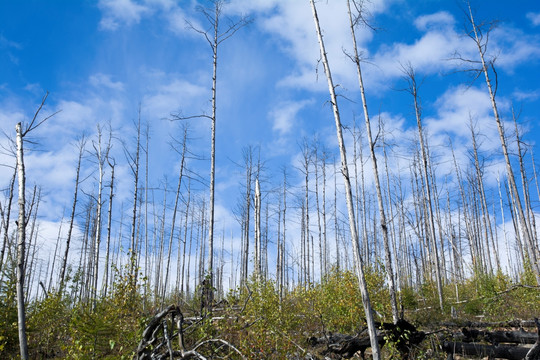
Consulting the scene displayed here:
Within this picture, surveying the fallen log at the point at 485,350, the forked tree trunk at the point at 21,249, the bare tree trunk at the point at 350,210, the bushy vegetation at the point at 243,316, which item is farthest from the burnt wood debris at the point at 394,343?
the forked tree trunk at the point at 21,249

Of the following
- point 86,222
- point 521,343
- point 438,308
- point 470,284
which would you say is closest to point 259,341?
point 521,343

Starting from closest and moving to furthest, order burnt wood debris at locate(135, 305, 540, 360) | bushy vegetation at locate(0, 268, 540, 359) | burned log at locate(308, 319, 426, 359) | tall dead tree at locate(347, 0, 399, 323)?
burnt wood debris at locate(135, 305, 540, 360) < bushy vegetation at locate(0, 268, 540, 359) < burned log at locate(308, 319, 426, 359) < tall dead tree at locate(347, 0, 399, 323)

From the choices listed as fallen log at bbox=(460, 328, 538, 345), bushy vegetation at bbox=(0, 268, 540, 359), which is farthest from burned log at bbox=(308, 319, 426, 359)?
fallen log at bbox=(460, 328, 538, 345)

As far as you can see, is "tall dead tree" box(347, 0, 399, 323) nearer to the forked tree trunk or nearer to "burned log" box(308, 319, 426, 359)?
"burned log" box(308, 319, 426, 359)

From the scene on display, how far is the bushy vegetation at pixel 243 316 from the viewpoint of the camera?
5375mm

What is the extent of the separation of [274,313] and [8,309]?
592cm

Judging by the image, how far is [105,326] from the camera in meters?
5.24

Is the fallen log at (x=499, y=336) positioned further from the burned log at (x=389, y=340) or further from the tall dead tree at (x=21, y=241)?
the tall dead tree at (x=21, y=241)

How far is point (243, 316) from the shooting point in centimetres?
554

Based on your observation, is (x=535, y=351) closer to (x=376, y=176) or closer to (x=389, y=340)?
(x=389, y=340)

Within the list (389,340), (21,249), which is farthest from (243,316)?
(21,249)

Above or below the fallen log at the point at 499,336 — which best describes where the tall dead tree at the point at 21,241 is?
above

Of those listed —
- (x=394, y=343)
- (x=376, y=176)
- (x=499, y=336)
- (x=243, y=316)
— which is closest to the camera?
(x=243, y=316)

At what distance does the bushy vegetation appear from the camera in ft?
17.6
